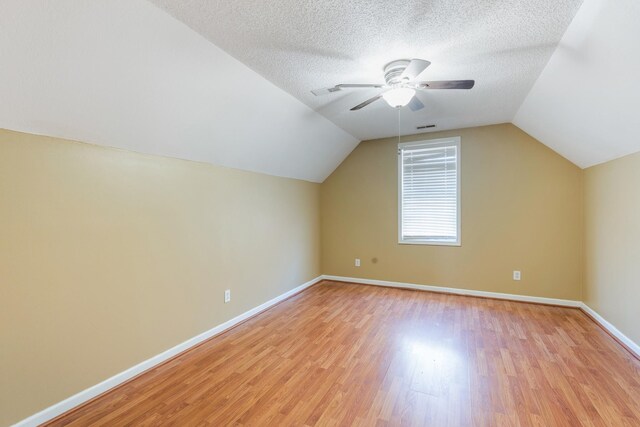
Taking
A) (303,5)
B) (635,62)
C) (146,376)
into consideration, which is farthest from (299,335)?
(635,62)

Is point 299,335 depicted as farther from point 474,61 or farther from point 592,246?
point 592,246

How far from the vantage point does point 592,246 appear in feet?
10.8

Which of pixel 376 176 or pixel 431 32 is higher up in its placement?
pixel 431 32

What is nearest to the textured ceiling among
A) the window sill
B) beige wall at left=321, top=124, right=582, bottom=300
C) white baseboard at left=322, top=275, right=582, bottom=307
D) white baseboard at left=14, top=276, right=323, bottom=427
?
beige wall at left=321, top=124, right=582, bottom=300

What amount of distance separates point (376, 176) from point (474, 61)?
2501mm

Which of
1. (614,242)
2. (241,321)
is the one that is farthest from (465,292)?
(241,321)

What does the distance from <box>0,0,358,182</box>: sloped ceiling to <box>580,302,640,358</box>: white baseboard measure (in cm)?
379

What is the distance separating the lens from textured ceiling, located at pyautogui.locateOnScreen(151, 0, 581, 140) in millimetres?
1589

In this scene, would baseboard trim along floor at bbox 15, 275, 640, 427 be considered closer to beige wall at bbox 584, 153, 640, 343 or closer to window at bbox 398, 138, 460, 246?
beige wall at bbox 584, 153, 640, 343

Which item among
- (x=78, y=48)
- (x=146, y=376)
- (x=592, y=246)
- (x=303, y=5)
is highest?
(x=303, y=5)

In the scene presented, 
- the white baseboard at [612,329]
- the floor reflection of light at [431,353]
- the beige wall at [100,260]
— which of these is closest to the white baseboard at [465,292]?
the white baseboard at [612,329]

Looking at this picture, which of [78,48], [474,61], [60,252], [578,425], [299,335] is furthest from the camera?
[299,335]

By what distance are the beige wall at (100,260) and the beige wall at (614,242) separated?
12.5 feet

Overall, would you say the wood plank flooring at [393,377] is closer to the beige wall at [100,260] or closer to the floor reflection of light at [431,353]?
the floor reflection of light at [431,353]
